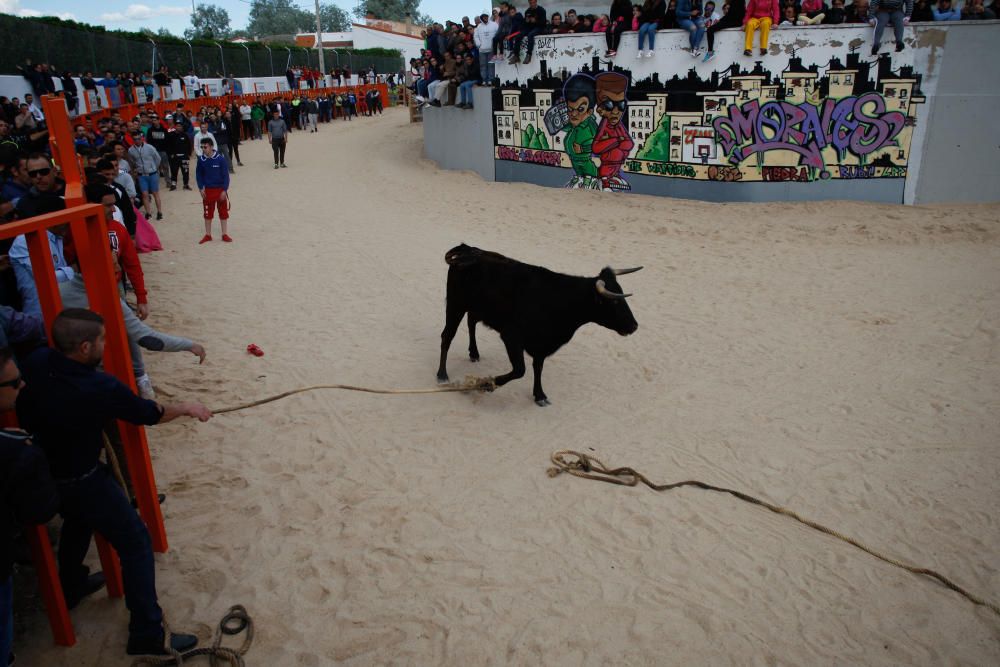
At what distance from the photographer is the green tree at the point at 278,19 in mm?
99125

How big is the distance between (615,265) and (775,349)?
3.76 metres

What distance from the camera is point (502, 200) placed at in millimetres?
16453

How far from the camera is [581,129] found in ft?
55.3

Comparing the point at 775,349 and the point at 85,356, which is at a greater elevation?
the point at 85,356

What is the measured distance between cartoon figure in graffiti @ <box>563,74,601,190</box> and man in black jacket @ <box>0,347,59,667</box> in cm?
1525

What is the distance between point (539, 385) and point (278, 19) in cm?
10945

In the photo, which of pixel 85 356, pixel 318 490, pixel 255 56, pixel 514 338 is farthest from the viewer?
pixel 255 56

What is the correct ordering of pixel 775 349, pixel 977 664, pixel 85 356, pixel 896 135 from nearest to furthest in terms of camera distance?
pixel 85 356
pixel 977 664
pixel 775 349
pixel 896 135

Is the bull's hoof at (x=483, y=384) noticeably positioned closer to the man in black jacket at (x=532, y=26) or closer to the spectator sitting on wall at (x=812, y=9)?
the spectator sitting on wall at (x=812, y=9)

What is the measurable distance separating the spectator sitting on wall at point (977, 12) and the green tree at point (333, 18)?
109m

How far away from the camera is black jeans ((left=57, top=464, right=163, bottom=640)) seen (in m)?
3.27

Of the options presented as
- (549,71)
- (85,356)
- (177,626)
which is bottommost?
(177,626)

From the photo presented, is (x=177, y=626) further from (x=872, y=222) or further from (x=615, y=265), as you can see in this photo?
(x=872, y=222)

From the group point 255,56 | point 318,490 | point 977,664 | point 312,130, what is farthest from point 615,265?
point 255,56
